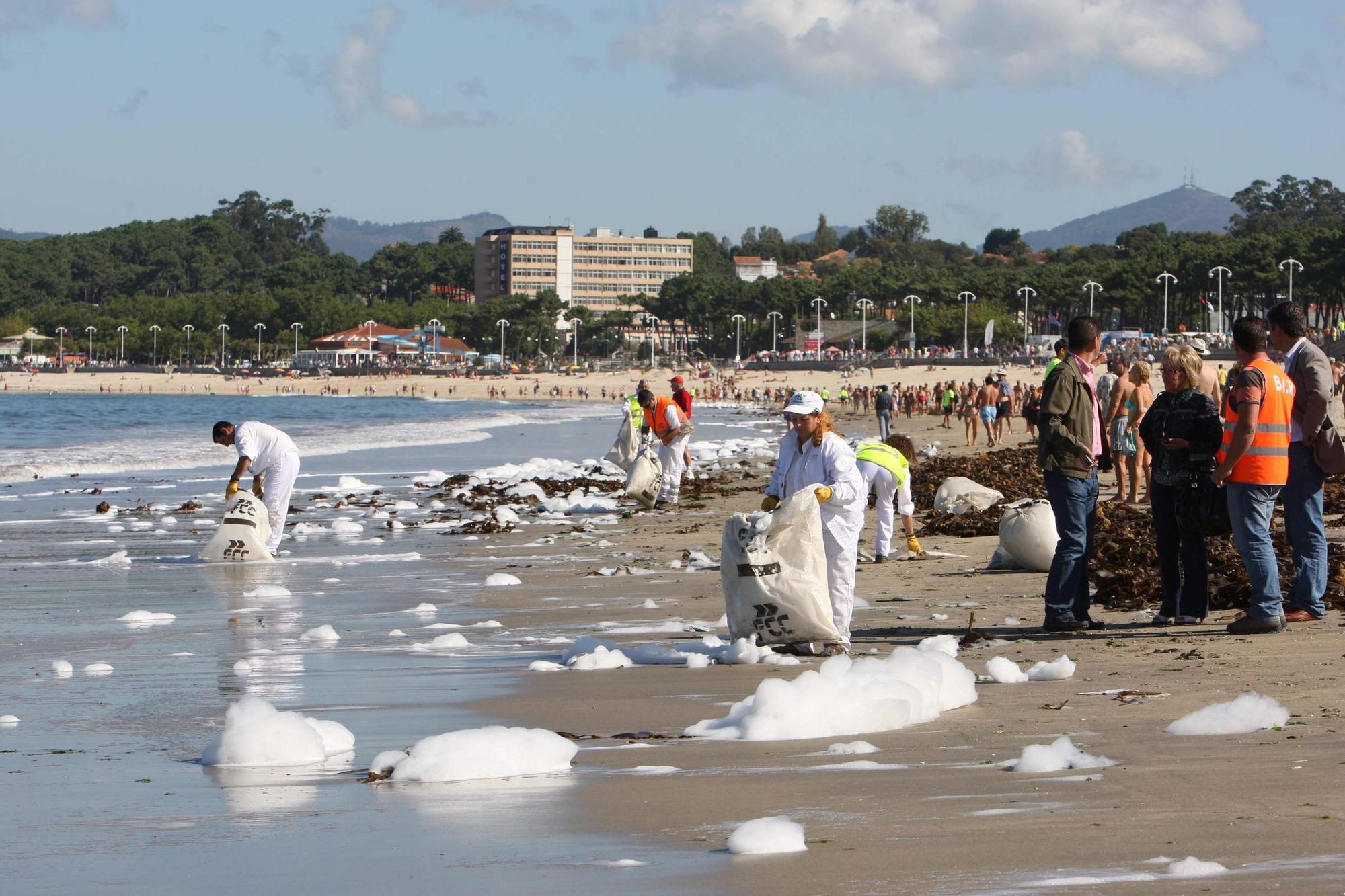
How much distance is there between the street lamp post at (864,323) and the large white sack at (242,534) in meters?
124

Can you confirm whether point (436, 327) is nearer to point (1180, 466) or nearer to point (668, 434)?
point (668, 434)

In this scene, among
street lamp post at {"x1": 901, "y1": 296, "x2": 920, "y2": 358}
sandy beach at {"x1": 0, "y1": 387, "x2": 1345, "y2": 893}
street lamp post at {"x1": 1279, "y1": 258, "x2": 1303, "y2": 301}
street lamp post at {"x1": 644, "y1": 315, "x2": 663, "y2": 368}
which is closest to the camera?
sandy beach at {"x1": 0, "y1": 387, "x2": 1345, "y2": 893}

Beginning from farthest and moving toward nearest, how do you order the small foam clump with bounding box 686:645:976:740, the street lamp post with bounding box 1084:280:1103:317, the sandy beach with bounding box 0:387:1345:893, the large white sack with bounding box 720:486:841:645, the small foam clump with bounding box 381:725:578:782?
the street lamp post with bounding box 1084:280:1103:317, the large white sack with bounding box 720:486:841:645, the small foam clump with bounding box 686:645:976:740, the small foam clump with bounding box 381:725:578:782, the sandy beach with bounding box 0:387:1345:893

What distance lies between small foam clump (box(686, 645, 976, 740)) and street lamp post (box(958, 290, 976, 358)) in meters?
114

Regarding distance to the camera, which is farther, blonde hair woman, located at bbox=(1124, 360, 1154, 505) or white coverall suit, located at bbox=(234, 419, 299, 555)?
blonde hair woman, located at bbox=(1124, 360, 1154, 505)

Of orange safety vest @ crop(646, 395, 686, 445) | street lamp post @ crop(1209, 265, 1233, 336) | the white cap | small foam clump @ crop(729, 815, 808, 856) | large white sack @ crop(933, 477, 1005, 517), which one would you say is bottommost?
Result: small foam clump @ crop(729, 815, 808, 856)

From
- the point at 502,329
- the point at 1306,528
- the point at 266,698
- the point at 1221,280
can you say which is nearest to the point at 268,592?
the point at 266,698

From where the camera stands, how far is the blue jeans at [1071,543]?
843 centimetres

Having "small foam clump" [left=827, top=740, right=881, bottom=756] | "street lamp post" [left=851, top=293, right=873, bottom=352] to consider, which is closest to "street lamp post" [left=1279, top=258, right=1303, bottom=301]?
"street lamp post" [left=851, top=293, right=873, bottom=352]

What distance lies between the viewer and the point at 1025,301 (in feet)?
445

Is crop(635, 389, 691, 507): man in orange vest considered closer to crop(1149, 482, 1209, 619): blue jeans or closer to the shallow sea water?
the shallow sea water

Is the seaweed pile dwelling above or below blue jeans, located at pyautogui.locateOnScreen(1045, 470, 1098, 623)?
below

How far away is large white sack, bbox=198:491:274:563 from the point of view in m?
13.2

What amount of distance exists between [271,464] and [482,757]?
846 centimetres
